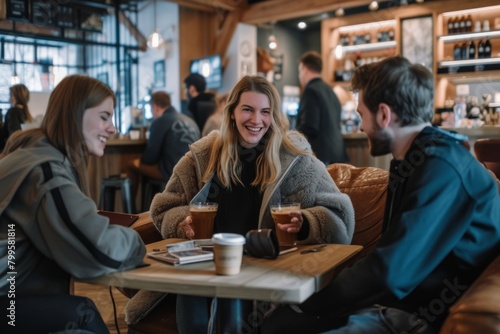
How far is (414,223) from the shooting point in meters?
1.37

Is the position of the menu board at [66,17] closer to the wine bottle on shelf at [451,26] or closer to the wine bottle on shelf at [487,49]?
the wine bottle on shelf at [451,26]

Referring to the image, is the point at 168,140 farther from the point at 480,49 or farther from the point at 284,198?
the point at 480,49

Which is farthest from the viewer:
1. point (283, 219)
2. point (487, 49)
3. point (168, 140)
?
point (487, 49)

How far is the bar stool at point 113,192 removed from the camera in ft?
16.8

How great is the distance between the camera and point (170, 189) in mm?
2373

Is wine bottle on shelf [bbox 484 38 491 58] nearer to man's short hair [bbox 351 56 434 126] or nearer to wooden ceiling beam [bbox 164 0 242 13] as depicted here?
wooden ceiling beam [bbox 164 0 242 13]

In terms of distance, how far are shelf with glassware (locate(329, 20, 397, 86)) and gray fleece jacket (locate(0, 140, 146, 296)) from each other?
23.3 feet

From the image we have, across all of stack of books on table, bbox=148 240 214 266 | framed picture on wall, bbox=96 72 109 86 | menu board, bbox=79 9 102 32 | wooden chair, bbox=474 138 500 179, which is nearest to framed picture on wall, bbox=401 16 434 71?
menu board, bbox=79 9 102 32

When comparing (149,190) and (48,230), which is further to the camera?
(149,190)

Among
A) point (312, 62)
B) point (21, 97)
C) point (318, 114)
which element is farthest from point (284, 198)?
point (21, 97)

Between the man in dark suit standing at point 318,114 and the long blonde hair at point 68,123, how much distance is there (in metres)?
3.59

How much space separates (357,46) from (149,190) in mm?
4645

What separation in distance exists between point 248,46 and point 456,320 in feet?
27.0

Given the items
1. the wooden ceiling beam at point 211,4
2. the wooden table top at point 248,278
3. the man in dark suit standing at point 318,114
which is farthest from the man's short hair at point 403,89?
the wooden ceiling beam at point 211,4
